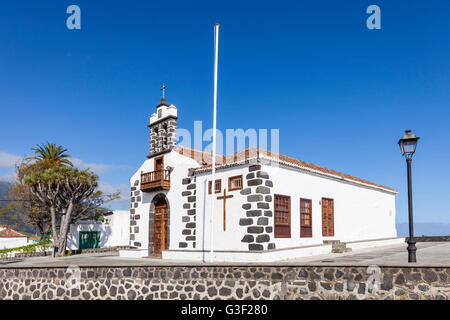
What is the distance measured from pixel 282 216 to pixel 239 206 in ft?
6.35

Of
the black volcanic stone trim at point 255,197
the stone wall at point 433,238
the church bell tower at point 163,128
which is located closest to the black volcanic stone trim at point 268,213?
the black volcanic stone trim at point 255,197

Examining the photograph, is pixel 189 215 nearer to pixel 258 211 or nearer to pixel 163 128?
pixel 258 211

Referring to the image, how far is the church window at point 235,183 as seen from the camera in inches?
607

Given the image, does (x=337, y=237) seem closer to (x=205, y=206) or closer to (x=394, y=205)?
(x=205, y=206)

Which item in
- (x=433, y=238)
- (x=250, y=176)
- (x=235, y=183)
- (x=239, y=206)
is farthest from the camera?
Result: (x=433, y=238)

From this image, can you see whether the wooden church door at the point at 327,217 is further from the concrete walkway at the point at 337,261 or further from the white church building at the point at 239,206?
the concrete walkway at the point at 337,261

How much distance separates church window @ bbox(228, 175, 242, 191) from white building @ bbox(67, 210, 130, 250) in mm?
15287

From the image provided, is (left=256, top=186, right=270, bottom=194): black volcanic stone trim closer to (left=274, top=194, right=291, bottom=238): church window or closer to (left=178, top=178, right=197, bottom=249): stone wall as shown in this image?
(left=274, top=194, right=291, bottom=238): church window

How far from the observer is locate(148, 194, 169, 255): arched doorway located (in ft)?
60.8

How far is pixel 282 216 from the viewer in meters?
15.8

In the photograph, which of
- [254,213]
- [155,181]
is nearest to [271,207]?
[254,213]

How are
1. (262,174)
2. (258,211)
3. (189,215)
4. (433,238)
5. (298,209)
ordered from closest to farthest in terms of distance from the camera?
(258,211) → (262,174) → (298,209) → (189,215) → (433,238)

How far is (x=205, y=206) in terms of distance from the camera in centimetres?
1650
